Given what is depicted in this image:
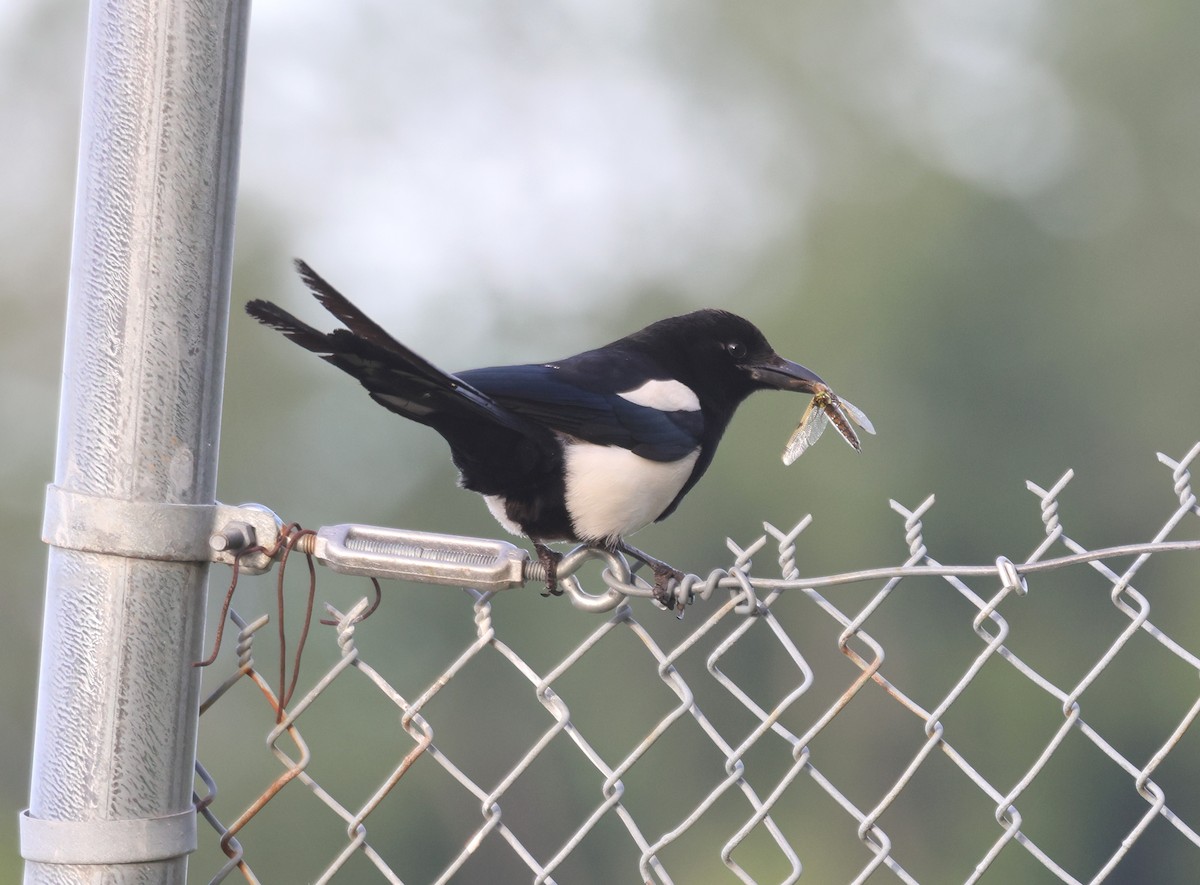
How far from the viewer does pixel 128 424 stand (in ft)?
4.66

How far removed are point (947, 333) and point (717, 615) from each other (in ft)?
111

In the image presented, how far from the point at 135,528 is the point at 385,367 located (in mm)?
393

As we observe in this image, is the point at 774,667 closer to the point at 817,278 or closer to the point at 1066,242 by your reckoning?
the point at 817,278

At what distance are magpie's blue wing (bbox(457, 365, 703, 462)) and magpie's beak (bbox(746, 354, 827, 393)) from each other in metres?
0.20

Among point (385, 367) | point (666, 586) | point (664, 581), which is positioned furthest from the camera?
point (664, 581)

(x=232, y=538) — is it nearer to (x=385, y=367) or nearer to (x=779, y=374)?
(x=385, y=367)

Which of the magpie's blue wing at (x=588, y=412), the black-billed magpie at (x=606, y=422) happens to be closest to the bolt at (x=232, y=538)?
the black-billed magpie at (x=606, y=422)

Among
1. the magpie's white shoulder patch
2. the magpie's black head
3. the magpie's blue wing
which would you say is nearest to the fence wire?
the magpie's black head

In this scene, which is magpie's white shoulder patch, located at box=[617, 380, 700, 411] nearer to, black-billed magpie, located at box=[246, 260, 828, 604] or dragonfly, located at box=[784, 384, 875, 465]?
black-billed magpie, located at box=[246, 260, 828, 604]

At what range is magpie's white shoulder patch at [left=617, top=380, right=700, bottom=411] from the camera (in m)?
2.62

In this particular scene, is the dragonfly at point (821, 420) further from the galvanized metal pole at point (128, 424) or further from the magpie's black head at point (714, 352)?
the galvanized metal pole at point (128, 424)

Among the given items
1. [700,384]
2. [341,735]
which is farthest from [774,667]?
[700,384]

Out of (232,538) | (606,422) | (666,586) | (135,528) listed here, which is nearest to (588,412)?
(606,422)

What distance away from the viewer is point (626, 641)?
96.0 feet
